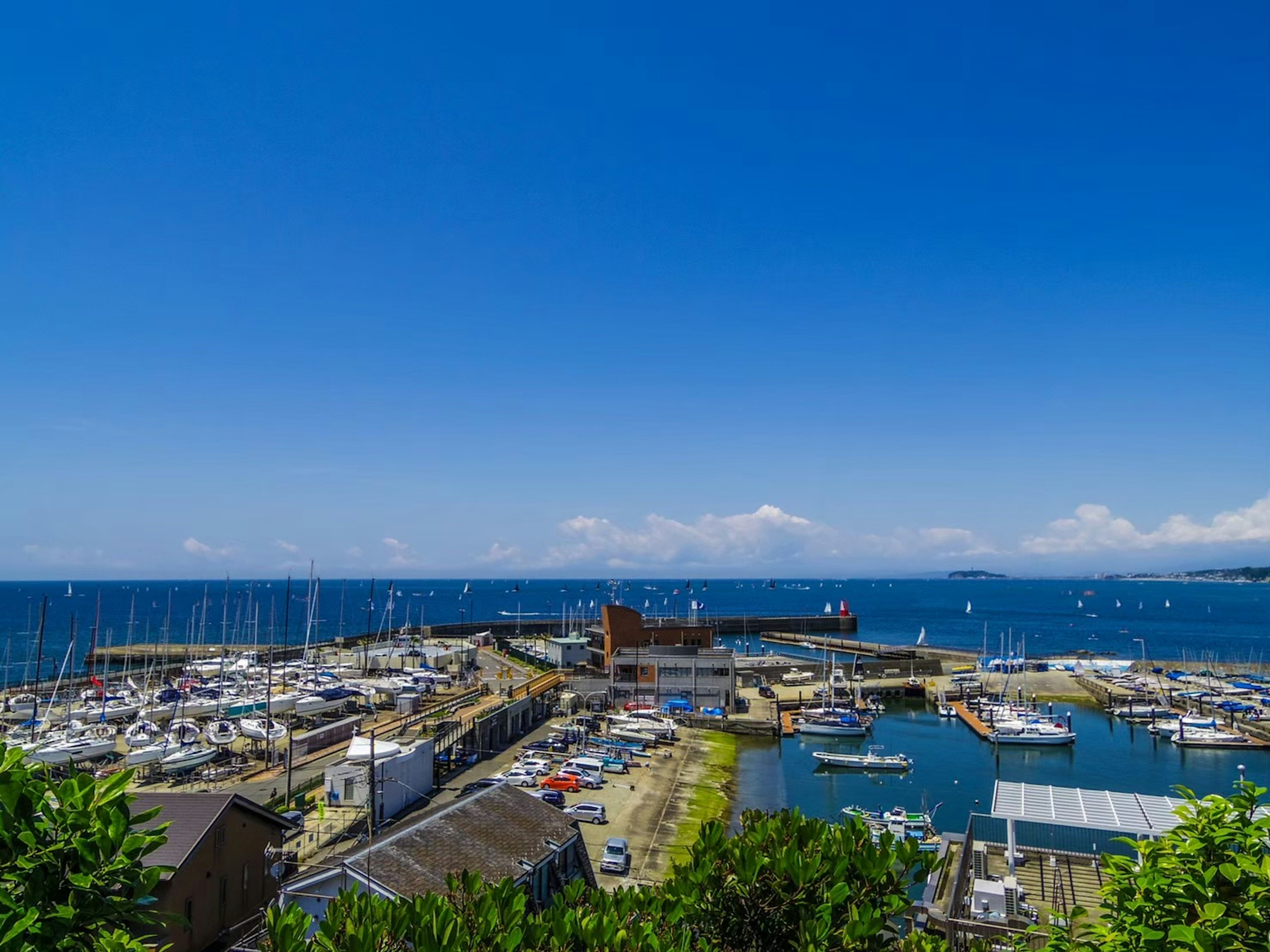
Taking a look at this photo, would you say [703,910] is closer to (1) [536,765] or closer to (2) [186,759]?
(1) [536,765]

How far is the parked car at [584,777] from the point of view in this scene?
43.5 m

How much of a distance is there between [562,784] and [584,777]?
5.58 feet

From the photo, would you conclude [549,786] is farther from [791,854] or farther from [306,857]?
[791,854]

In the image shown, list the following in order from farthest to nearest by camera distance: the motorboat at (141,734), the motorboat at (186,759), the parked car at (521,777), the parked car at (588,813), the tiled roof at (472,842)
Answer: the motorboat at (141,734) → the motorboat at (186,759) → the parked car at (521,777) → the parked car at (588,813) → the tiled roof at (472,842)

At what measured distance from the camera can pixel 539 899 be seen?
71.4 feet

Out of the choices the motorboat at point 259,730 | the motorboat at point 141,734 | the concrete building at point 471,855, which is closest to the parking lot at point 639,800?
the concrete building at point 471,855

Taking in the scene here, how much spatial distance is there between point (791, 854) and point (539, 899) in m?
13.1

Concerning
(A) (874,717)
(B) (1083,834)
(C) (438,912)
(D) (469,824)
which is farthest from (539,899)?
(A) (874,717)

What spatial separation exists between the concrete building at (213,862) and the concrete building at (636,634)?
50740 millimetres

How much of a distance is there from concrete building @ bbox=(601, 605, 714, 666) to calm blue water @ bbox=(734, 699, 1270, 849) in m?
17.1

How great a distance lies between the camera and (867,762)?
53.6m

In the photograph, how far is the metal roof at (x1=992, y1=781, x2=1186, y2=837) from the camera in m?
27.3

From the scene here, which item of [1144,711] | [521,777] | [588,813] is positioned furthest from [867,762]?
[1144,711]

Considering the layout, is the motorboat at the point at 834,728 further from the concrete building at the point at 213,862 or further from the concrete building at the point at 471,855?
the concrete building at the point at 213,862
